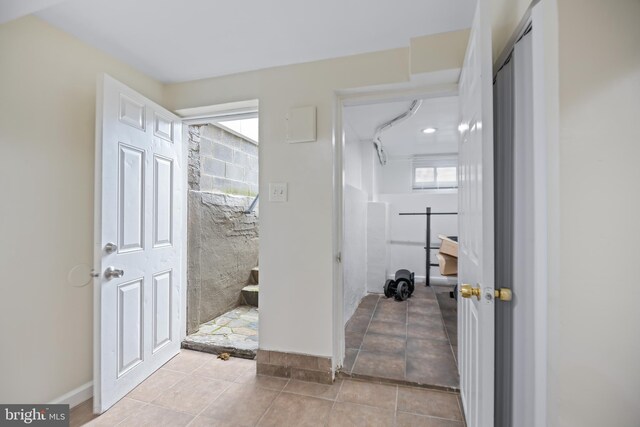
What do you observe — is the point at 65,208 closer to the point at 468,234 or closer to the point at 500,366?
the point at 468,234

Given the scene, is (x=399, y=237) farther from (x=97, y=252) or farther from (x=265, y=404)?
(x=97, y=252)

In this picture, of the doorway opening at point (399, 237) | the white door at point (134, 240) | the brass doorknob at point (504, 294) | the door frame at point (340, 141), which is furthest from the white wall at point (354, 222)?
the brass doorknob at point (504, 294)

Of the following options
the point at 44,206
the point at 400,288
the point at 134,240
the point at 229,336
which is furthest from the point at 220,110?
the point at 400,288

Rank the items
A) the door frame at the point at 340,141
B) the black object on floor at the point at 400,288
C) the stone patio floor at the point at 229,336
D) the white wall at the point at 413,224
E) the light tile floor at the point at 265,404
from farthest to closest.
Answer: the white wall at the point at 413,224 → the black object on floor at the point at 400,288 → the stone patio floor at the point at 229,336 → the door frame at the point at 340,141 → the light tile floor at the point at 265,404

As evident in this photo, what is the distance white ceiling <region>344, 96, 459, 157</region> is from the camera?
2768mm

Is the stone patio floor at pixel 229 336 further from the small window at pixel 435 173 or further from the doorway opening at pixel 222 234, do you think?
the small window at pixel 435 173

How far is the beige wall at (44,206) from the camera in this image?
138 centimetres

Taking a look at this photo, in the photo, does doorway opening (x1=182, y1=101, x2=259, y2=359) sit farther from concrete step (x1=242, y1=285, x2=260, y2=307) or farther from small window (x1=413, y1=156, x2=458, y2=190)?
small window (x1=413, y1=156, x2=458, y2=190)

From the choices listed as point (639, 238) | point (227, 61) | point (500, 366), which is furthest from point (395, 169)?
point (639, 238)

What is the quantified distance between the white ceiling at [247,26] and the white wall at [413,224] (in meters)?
3.25

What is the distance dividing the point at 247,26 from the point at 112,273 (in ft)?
5.19

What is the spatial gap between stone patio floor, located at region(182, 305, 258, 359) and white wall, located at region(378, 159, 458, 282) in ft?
8.41

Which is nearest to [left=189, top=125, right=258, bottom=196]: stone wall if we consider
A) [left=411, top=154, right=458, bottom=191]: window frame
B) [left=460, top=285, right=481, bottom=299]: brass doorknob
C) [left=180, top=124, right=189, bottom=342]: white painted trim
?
[left=180, top=124, right=189, bottom=342]: white painted trim

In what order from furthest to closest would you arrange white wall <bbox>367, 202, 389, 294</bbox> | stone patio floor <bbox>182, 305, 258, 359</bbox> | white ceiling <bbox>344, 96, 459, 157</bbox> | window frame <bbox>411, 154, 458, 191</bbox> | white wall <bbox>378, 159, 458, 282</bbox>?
window frame <bbox>411, 154, 458, 191</bbox> → white wall <bbox>378, 159, 458, 282</bbox> → white wall <bbox>367, 202, 389, 294</bbox> → white ceiling <bbox>344, 96, 459, 157</bbox> → stone patio floor <bbox>182, 305, 258, 359</bbox>
